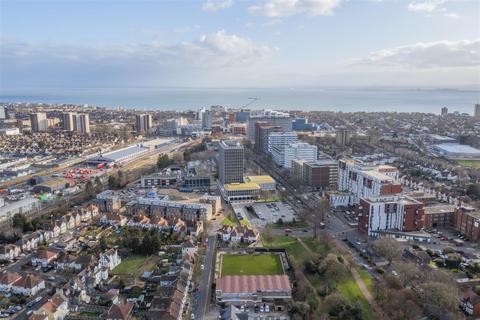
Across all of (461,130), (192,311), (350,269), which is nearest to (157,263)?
(192,311)

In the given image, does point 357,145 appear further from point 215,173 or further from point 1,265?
point 1,265

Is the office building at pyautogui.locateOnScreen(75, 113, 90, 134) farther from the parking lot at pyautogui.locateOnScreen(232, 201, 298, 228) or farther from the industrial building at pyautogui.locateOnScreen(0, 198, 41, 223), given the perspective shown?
the parking lot at pyautogui.locateOnScreen(232, 201, 298, 228)

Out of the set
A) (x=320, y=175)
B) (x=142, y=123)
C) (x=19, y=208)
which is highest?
(x=142, y=123)

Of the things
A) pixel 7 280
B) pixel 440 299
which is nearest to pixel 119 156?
pixel 7 280

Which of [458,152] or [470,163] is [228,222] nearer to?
[470,163]

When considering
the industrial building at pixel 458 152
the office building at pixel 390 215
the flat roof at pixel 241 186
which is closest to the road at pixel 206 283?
the flat roof at pixel 241 186

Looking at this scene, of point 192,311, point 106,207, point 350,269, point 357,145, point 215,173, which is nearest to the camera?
point 192,311
